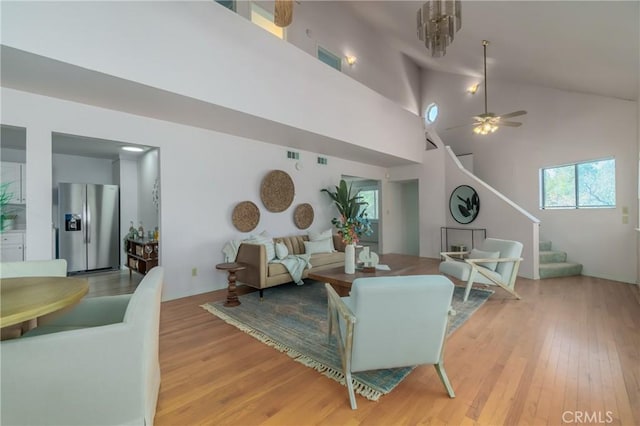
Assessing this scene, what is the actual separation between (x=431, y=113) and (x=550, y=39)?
502 centimetres

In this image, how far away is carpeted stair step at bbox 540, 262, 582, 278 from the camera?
198 inches

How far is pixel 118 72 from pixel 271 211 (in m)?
3.04

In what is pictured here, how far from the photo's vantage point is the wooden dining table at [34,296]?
1141mm

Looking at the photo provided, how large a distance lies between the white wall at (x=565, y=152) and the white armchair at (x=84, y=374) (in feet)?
22.5

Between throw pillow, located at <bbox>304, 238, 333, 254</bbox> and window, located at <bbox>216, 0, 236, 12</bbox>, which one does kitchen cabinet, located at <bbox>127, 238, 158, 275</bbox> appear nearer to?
throw pillow, located at <bbox>304, 238, 333, 254</bbox>

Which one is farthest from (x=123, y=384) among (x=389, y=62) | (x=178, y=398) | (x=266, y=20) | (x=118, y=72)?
(x=389, y=62)

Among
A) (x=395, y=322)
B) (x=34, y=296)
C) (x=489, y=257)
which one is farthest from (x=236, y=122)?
(x=489, y=257)

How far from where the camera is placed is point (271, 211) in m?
5.19

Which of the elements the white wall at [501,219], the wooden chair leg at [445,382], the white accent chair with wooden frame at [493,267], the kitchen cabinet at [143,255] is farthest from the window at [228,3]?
the white wall at [501,219]

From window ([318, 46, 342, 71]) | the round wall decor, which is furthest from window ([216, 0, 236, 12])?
the round wall decor

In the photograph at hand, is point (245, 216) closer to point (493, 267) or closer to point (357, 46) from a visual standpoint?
point (493, 267)

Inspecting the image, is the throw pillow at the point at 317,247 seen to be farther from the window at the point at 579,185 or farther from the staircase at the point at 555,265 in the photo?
the window at the point at 579,185

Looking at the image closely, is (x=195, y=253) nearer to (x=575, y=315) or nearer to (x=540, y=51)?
(x=575, y=315)

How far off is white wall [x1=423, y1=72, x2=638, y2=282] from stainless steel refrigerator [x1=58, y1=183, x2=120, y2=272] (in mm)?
8742
